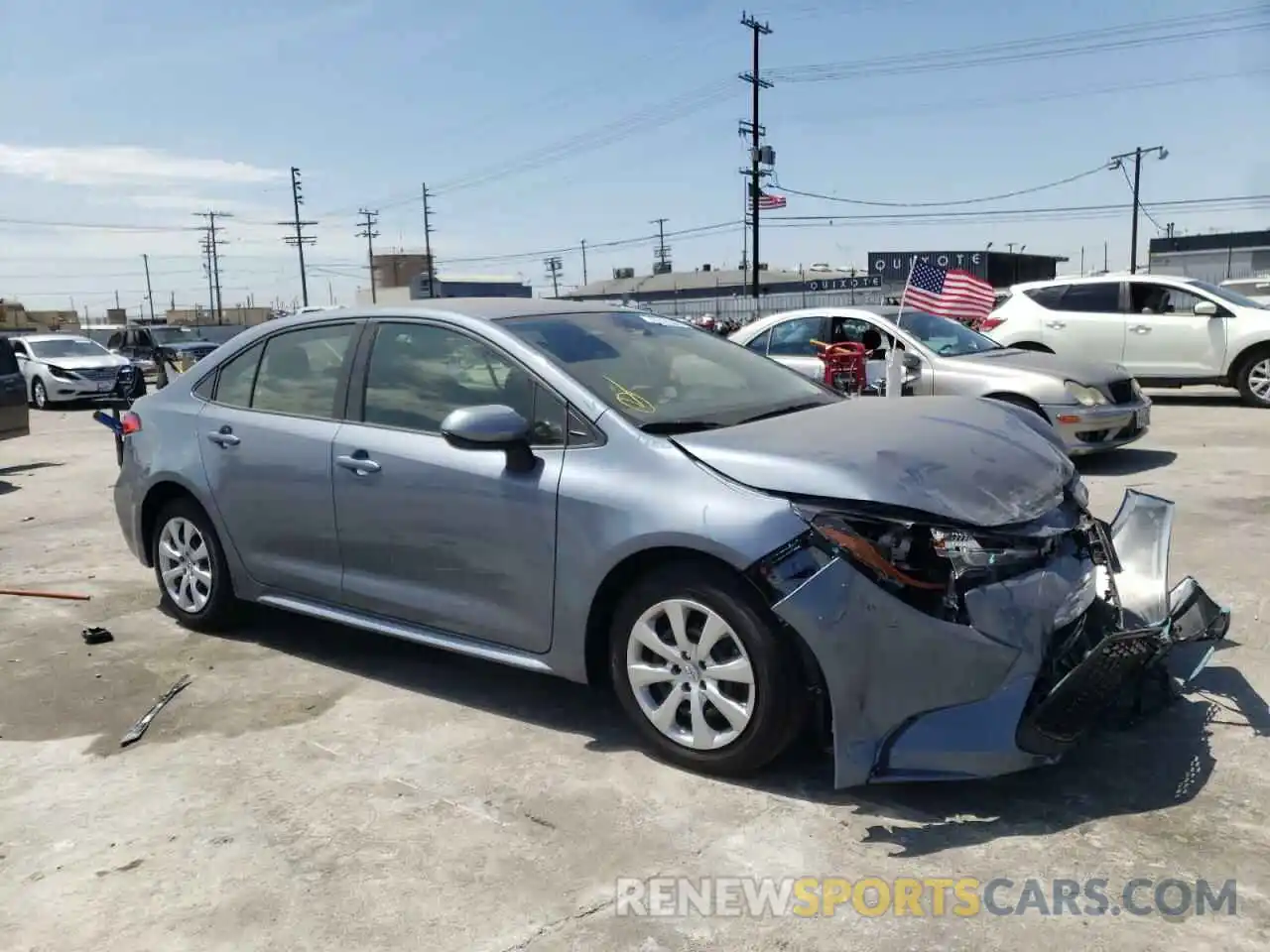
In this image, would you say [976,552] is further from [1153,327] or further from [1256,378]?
[1256,378]

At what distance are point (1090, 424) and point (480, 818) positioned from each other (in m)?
7.03

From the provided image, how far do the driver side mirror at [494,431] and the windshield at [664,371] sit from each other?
0.32 meters

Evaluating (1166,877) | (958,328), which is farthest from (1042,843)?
(958,328)

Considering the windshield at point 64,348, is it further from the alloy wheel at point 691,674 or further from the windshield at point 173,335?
the alloy wheel at point 691,674

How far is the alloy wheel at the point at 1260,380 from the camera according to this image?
12.6 meters

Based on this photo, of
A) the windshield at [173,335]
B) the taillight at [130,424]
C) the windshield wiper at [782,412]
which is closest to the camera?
the windshield wiper at [782,412]

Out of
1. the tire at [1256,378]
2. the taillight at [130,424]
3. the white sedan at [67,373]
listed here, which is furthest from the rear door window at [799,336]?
the white sedan at [67,373]

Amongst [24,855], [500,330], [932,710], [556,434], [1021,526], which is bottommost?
[24,855]

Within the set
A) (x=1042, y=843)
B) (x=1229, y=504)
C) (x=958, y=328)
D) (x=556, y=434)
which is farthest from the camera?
(x=958, y=328)

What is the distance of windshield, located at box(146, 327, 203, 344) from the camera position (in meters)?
27.2

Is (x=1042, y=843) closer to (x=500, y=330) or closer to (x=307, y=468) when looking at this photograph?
(x=500, y=330)

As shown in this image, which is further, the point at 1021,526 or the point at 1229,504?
the point at 1229,504

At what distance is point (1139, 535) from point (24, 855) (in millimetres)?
4211

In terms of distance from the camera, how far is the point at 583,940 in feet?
8.74
